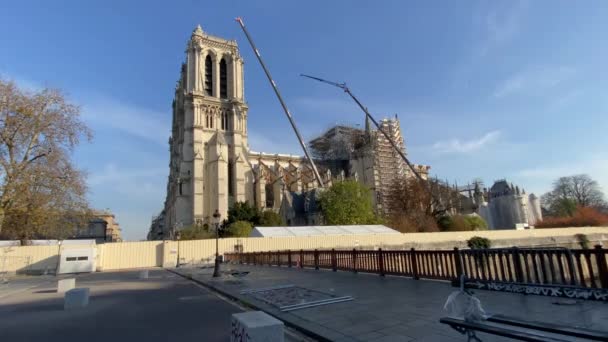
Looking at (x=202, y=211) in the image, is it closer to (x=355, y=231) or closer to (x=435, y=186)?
(x=355, y=231)

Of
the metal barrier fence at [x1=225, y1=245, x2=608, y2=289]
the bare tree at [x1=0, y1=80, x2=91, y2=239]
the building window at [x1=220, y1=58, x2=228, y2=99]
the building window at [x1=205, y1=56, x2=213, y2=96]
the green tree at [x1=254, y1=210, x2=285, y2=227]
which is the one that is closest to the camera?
the metal barrier fence at [x1=225, y1=245, x2=608, y2=289]

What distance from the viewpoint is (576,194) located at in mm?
59812

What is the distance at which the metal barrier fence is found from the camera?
6191mm

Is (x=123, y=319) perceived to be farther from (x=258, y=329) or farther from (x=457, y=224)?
(x=457, y=224)

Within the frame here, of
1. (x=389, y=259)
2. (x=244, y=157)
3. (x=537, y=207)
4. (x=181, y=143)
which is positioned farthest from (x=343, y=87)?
(x=389, y=259)

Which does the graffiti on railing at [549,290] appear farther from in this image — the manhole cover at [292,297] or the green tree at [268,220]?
the green tree at [268,220]

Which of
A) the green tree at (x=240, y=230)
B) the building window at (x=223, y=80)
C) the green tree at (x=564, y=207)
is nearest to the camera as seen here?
the green tree at (x=240, y=230)

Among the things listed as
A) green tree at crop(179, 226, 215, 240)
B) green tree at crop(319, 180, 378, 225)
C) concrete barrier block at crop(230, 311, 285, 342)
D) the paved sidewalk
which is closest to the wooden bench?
the paved sidewalk

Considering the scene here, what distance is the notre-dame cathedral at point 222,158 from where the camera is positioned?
52500 millimetres

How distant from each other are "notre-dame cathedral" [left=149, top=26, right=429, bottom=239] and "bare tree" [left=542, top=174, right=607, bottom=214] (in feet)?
92.0

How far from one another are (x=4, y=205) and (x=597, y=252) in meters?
32.8

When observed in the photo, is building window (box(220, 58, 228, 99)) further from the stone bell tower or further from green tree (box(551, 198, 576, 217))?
green tree (box(551, 198, 576, 217))

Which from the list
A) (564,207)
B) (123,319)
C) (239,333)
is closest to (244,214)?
(123,319)

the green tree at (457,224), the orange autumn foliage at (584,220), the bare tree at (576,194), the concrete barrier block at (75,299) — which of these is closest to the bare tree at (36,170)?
the concrete barrier block at (75,299)
